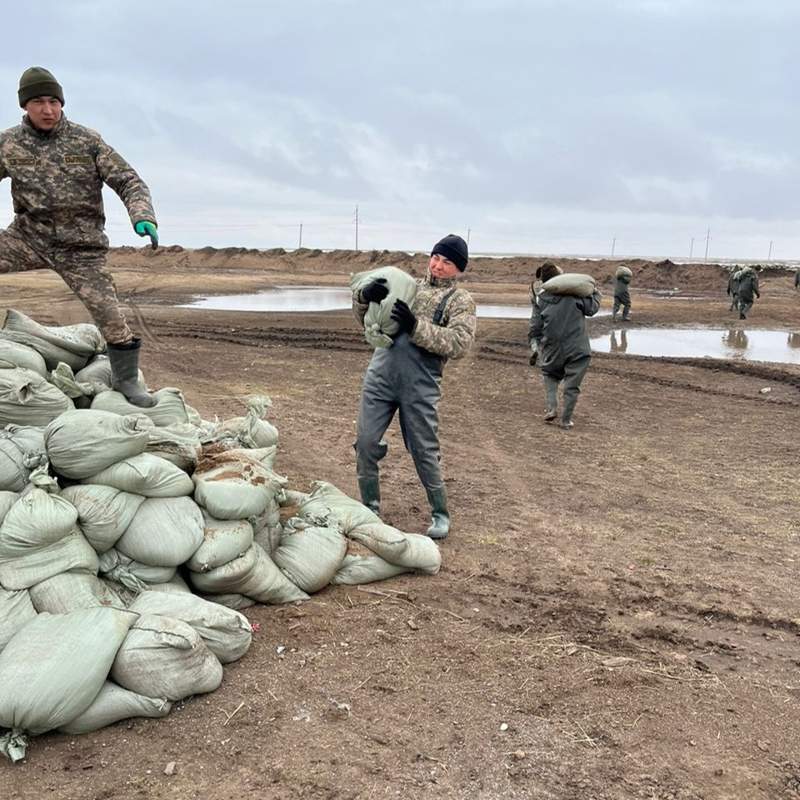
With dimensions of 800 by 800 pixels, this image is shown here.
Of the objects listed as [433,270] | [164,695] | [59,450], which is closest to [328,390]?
[433,270]

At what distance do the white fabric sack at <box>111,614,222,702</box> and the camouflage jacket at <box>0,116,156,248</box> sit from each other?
221 cm

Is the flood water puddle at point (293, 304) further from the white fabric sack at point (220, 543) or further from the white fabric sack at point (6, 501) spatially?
the white fabric sack at point (6, 501)

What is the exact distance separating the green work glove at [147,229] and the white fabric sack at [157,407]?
32.1 inches

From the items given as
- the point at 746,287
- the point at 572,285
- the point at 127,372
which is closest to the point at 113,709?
the point at 127,372

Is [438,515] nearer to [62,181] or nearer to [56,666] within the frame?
[56,666]

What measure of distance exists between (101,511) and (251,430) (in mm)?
1611

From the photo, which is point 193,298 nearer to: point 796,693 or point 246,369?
point 246,369

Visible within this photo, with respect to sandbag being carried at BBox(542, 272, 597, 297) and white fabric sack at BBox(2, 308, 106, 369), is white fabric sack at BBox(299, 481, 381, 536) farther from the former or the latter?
sandbag being carried at BBox(542, 272, 597, 297)

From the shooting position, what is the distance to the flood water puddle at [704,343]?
13211 mm

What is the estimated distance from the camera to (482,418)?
792 centimetres

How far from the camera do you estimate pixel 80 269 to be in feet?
13.7

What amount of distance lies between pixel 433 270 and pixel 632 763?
2.62 metres

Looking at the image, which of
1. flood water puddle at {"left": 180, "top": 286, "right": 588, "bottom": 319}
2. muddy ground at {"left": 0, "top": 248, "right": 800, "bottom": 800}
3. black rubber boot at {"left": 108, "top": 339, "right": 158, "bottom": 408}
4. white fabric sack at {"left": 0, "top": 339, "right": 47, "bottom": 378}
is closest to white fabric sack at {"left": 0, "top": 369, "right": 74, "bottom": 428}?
white fabric sack at {"left": 0, "top": 339, "right": 47, "bottom": 378}

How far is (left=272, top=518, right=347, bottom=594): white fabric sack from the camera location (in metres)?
3.53
